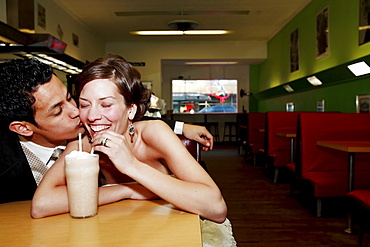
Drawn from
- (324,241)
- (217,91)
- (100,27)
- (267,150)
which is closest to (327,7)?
(267,150)

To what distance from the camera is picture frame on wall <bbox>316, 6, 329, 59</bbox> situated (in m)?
6.15

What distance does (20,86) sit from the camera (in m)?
1.31

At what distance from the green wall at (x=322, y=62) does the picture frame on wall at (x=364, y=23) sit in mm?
100

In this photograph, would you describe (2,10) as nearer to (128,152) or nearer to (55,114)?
(55,114)

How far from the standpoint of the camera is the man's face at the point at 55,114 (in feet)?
4.49

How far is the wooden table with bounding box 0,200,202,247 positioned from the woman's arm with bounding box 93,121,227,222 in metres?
0.06

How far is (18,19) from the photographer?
188 inches

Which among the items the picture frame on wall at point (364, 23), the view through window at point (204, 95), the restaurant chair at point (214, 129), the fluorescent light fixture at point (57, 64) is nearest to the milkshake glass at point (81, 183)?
the fluorescent light fixture at point (57, 64)

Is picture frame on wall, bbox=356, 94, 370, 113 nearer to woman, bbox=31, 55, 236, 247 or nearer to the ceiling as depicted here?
the ceiling

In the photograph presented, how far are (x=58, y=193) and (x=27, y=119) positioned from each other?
403 mm

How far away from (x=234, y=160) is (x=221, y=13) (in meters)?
3.34

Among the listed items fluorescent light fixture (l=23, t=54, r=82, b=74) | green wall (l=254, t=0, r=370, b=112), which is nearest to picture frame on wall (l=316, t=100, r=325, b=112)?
green wall (l=254, t=0, r=370, b=112)

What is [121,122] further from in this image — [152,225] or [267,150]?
[267,150]

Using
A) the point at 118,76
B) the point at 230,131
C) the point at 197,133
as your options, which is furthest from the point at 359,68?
the point at 230,131
